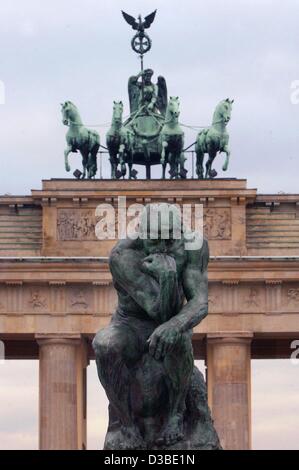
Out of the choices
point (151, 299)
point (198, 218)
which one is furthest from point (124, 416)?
point (198, 218)

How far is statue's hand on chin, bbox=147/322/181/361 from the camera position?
16.1 metres

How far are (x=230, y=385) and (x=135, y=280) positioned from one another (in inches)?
1680

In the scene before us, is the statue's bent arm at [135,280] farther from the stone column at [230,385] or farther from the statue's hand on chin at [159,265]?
the stone column at [230,385]

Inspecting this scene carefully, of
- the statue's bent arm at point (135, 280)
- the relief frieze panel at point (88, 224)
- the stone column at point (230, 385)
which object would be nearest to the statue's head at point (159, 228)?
the statue's bent arm at point (135, 280)

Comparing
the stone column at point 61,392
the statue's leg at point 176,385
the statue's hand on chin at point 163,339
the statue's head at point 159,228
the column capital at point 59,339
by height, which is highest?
the column capital at point 59,339

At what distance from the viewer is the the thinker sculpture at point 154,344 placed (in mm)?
16375

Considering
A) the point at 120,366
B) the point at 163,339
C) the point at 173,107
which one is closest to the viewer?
the point at 163,339

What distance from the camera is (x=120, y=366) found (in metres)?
16.8

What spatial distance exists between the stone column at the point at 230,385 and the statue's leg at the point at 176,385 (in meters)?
40.1

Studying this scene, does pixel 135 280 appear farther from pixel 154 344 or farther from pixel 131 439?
pixel 131 439

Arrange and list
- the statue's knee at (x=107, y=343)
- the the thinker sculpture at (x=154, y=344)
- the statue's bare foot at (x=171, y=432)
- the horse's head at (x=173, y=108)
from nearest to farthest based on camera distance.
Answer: the the thinker sculpture at (x=154, y=344)
the statue's knee at (x=107, y=343)
the statue's bare foot at (x=171, y=432)
the horse's head at (x=173, y=108)

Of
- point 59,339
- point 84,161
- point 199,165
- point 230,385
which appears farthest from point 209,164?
point 59,339

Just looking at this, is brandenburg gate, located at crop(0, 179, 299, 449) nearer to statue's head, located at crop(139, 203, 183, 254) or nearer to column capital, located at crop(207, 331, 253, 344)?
column capital, located at crop(207, 331, 253, 344)

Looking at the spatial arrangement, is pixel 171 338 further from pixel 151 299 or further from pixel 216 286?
pixel 216 286
